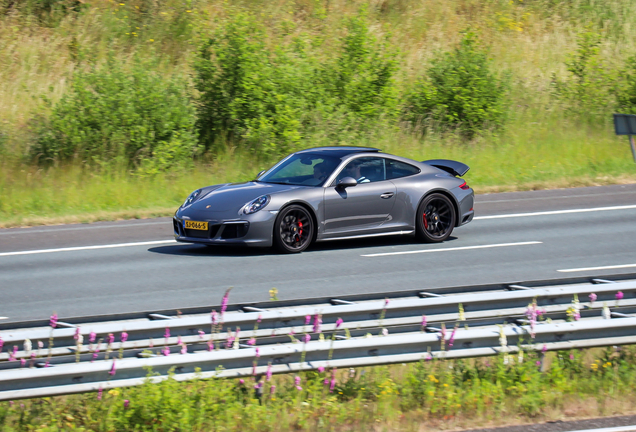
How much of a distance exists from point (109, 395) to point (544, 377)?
121 inches

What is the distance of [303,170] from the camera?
11719 mm

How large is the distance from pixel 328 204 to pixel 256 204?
40.1 inches

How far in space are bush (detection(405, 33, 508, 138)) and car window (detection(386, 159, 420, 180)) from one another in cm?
1084

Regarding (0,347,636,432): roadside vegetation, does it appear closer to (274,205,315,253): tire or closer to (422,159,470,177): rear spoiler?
(274,205,315,253): tire

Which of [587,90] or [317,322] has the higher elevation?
[587,90]

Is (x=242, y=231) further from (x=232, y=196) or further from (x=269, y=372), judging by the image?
(x=269, y=372)

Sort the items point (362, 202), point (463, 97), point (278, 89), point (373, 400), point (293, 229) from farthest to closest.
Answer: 1. point (463, 97)
2. point (278, 89)
3. point (362, 202)
4. point (293, 229)
5. point (373, 400)

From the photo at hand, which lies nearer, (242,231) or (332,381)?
(332,381)

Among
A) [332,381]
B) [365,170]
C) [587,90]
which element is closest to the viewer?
[332,381]

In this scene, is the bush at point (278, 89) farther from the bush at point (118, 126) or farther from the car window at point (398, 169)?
the car window at point (398, 169)

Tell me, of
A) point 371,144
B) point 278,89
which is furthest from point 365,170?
point 371,144

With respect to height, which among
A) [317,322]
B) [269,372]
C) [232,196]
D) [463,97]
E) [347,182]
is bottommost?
[269,372]

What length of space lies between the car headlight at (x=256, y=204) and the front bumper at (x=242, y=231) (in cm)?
7

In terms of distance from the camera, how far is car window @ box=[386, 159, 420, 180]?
11836mm
